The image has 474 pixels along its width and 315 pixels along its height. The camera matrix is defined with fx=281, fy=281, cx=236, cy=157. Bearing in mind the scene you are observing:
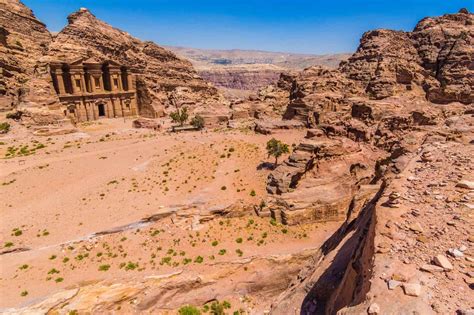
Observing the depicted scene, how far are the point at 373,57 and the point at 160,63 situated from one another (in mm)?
63093

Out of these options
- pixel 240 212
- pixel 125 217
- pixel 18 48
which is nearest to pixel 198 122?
pixel 240 212

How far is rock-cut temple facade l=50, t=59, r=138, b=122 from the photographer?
65.8 metres

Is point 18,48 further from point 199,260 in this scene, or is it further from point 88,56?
point 199,260

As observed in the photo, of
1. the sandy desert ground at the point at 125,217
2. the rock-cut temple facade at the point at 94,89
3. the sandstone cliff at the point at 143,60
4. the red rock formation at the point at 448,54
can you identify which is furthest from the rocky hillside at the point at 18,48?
the red rock formation at the point at 448,54

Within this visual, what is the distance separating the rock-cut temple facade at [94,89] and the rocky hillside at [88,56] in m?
2.59

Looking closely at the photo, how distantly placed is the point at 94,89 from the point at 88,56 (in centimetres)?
985

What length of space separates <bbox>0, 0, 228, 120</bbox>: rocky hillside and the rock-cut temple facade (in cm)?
259

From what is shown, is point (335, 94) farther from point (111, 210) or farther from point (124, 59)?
point (124, 59)

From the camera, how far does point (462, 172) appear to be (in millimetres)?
12211

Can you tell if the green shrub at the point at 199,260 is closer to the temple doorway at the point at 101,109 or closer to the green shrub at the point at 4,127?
the green shrub at the point at 4,127

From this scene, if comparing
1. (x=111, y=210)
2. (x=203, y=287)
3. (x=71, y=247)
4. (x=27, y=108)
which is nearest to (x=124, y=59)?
(x=27, y=108)

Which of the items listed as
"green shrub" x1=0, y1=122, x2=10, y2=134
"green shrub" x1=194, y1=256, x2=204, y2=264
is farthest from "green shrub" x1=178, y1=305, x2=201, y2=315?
"green shrub" x1=0, y1=122, x2=10, y2=134

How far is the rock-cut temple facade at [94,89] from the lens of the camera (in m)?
65.8

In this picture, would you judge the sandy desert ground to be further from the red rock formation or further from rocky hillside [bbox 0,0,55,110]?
the red rock formation
